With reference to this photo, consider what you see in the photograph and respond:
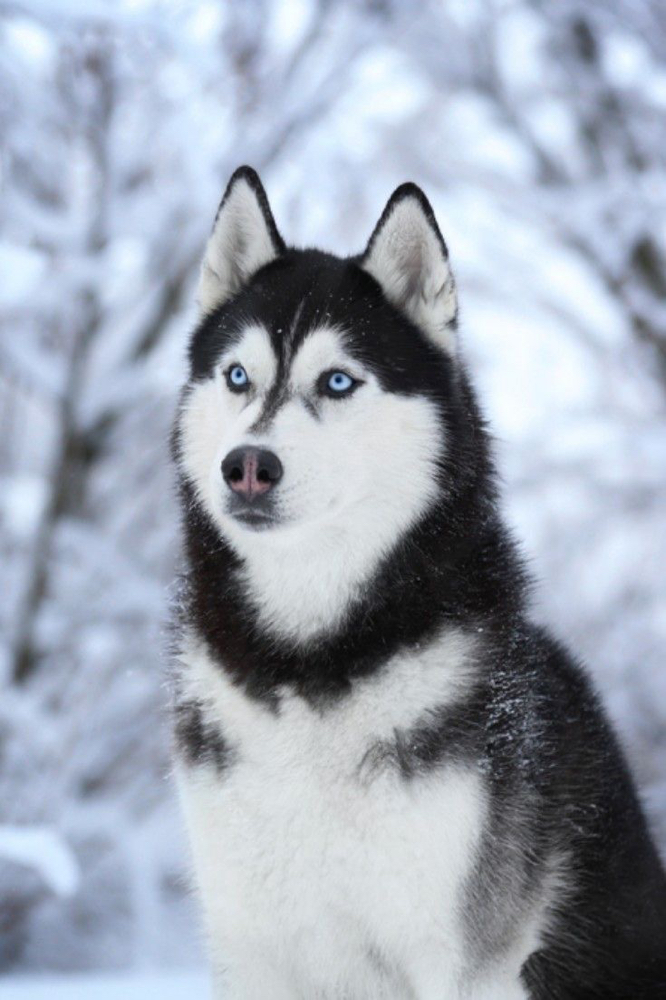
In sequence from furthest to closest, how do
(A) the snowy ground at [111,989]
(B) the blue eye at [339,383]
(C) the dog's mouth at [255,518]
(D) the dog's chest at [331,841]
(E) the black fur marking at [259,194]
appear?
(A) the snowy ground at [111,989]
(E) the black fur marking at [259,194]
(B) the blue eye at [339,383]
(C) the dog's mouth at [255,518]
(D) the dog's chest at [331,841]

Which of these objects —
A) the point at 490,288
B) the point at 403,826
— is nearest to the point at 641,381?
the point at 490,288

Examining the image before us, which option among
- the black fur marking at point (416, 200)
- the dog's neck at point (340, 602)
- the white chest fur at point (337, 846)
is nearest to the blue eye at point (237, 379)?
the dog's neck at point (340, 602)

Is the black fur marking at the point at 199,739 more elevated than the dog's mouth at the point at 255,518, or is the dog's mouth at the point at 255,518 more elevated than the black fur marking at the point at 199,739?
the dog's mouth at the point at 255,518

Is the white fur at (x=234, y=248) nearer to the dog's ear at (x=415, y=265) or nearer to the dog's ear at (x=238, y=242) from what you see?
the dog's ear at (x=238, y=242)

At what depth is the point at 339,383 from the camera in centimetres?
256

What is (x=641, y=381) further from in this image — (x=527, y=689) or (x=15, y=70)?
(x=527, y=689)

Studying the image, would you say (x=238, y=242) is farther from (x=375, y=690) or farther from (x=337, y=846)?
(x=337, y=846)

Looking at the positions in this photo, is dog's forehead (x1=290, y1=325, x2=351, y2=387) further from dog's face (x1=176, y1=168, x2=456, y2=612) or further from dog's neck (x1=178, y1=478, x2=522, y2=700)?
dog's neck (x1=178, y1=478, x2=522, y2=700)

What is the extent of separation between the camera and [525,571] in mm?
2736

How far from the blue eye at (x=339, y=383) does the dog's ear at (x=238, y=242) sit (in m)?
0.43

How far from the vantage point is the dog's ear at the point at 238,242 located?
9.05 ft

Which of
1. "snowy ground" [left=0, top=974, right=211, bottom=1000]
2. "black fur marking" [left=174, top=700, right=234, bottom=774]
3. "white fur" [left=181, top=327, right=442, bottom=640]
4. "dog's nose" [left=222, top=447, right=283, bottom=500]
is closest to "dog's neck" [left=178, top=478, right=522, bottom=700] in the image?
"white fur" [left=181, top=327, right=442, bottom=640]

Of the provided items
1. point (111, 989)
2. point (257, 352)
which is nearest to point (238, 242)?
point (257, 352)

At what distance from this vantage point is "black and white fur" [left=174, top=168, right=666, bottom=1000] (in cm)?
232
